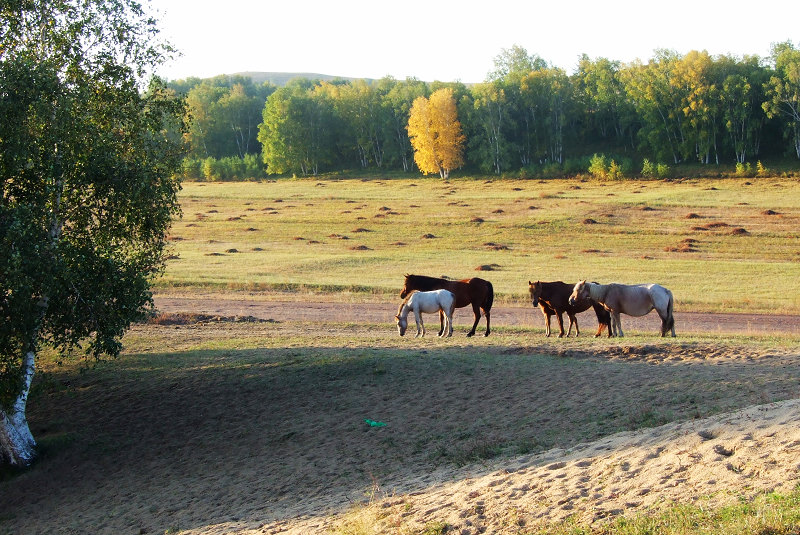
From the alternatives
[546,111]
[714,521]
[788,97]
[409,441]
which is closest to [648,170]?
[788,97]

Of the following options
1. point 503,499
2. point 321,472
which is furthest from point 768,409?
point 321,472

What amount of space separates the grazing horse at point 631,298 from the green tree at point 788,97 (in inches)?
2653

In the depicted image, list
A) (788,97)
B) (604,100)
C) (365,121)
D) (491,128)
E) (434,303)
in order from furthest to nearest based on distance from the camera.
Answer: (365,121)
(604,100)
(491,128)
(788,97)
(434,303)

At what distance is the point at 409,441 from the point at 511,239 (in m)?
41.1

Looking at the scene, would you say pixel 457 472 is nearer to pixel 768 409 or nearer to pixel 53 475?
pixel 768 409

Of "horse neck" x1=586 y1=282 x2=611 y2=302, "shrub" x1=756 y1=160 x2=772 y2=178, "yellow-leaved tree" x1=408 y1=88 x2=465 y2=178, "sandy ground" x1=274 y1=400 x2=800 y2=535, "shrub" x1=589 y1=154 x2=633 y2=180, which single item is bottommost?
"sandy ground" x1=274 y1=400 x2=800 y2=535

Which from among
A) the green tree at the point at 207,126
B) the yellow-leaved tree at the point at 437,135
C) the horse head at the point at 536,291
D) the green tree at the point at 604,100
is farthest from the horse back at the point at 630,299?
the green tree at the point at 207,126

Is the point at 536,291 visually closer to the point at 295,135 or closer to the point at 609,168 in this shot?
the point at 609,168

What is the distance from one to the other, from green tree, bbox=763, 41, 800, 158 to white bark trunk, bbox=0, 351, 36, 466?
81.5m

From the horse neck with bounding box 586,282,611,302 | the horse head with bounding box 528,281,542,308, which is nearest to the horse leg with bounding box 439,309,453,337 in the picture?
the horse head with bounding box 528,281,542,308

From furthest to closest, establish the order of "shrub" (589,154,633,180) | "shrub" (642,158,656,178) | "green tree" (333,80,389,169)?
"green tree" (333,80,389,169)
"shrub" (589,154,633,180)
"shrub" (642,158,656,178)

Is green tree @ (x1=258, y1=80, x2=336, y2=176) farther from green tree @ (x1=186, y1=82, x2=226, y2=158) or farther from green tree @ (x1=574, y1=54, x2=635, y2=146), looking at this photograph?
green tree @ (x1=574, y1=54, x2=635, y2=146)

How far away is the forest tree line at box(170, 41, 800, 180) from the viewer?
282 feet

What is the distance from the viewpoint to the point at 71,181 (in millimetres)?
15789
